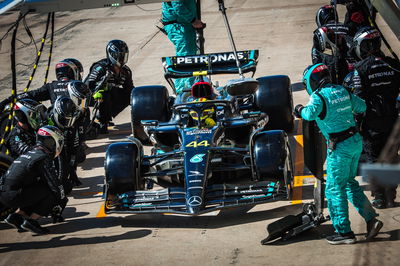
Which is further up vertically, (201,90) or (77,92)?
(201,90)

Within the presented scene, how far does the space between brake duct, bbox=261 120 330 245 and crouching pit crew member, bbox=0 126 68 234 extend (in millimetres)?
2860

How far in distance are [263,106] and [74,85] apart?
10.00 feet

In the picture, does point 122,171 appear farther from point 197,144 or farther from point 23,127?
point 23,127

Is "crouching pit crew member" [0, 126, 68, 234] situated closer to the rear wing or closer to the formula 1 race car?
the formula 1 race car

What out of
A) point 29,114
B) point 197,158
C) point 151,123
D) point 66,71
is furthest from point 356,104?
point 66,71

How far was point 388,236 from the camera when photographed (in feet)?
26.1

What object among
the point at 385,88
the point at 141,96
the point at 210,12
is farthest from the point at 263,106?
the point at 210,12

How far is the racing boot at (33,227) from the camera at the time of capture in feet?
29.6

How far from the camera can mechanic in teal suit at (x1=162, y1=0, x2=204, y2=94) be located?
13656 millimetres

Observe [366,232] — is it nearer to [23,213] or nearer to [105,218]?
[105,218]

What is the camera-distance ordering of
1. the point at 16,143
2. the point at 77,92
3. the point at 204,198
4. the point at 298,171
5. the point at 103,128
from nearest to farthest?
the point at 204,198 → the point at 298,171 → the point at 16,143 → the point at 77,92 → the point at 103,128

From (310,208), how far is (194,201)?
1.35 metres

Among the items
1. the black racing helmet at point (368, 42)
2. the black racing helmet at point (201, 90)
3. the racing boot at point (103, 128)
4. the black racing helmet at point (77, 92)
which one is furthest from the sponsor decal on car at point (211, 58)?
the black racing helmet at point (368, 42)

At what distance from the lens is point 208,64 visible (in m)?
Result: 11.4
